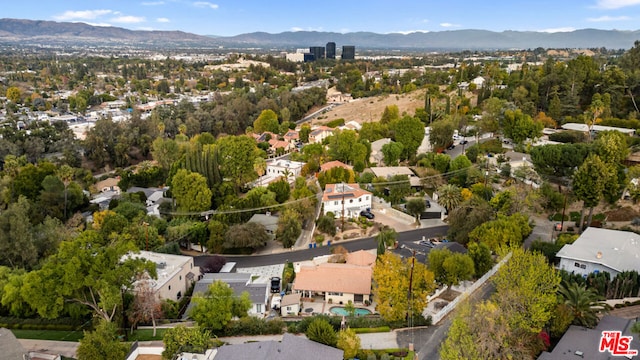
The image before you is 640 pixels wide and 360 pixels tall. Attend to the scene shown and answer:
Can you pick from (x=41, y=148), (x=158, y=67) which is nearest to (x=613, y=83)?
(x=41, y=148)

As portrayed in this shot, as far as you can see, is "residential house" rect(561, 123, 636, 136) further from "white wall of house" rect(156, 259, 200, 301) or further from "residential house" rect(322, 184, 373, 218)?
"white wall of house" rect(156, 259, 200, 301)

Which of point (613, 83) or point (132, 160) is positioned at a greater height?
point (613, 83)

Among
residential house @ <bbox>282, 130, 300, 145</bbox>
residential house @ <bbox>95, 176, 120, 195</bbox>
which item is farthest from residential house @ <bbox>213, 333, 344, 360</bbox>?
residential house @ <bbox>282, 130, 300, 145</bbox>

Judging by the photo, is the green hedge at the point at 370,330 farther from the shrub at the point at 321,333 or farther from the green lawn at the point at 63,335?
the green lawn at the point at 63,335

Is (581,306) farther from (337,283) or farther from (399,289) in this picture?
(337,283)

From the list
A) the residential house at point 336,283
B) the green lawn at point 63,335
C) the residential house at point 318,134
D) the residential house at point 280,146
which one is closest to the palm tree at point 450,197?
the residential house at point 336,283

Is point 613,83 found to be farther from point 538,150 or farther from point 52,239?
point 52,239
